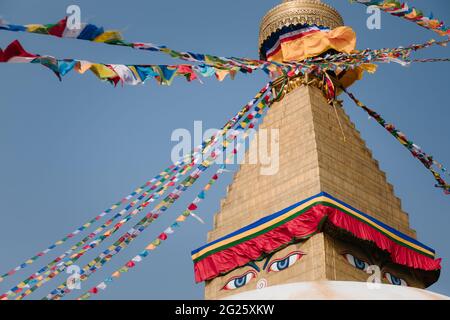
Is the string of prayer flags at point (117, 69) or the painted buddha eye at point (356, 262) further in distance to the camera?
the painted buddha eye at point (356, 262)

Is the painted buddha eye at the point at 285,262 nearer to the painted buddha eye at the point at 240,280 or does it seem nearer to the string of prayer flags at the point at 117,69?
the painted buddha eye at the point at 240,280

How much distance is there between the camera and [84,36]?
10.0 meters

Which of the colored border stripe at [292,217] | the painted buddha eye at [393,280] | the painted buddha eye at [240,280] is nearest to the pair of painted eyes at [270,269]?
the painted buddha eye at [240,280]

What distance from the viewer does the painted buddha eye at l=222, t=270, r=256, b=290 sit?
16.2 m

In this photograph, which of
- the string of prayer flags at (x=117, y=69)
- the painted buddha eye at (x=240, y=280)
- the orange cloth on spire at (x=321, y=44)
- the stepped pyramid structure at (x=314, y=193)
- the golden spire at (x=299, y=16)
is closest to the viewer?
the string of prayer flags at (x=117, y=69)

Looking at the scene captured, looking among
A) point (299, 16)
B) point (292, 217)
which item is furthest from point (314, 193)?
point (299, 16)

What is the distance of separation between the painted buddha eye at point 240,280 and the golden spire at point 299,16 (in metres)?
6.38

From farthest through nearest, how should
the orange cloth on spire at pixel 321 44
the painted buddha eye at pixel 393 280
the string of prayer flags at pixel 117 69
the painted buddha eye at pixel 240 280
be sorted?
the orange cloth on spire at pixel 321 44 → the painted buddha eye at pixel 393 280 → the painted buddha eye at pixel 240 280 → the string of prayer flags at pixel 117 69

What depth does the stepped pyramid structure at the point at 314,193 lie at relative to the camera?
51.3ft

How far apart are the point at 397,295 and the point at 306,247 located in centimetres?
452

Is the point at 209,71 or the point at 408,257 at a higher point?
the point at 209,71

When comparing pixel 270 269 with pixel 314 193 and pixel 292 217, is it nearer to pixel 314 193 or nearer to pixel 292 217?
pixel 292 217
